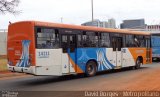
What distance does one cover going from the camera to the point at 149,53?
1137 inches

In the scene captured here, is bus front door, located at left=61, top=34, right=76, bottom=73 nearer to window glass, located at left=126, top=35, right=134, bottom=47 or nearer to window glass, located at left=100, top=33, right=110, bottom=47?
window glass, located at left=100, top=33, right=110, bottom=47

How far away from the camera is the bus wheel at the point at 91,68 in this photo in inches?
835

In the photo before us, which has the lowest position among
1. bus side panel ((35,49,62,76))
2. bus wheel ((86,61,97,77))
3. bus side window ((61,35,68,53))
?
bus wheel ((86,61,97,77))

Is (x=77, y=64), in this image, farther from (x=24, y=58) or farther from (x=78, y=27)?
(x=24, y=58)

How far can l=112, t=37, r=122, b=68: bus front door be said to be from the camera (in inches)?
939

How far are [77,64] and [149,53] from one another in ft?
33.7

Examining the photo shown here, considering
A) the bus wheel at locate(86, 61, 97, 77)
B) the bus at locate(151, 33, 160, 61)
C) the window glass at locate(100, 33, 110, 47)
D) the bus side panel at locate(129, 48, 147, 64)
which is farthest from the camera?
the bus at locate(151, 33, 160, 61)

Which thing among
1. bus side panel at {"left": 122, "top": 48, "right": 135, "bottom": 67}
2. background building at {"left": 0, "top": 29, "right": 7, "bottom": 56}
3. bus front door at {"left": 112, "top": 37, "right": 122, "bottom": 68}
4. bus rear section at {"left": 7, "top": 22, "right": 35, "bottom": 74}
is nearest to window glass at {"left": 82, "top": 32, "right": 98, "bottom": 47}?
bus front door at {"left": 112, "top": 37, "right": 122, "bottom": 68}

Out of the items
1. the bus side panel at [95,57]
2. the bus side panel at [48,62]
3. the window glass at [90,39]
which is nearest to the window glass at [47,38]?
the bus side panel at [48,62]

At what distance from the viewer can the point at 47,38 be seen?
18.2 metres

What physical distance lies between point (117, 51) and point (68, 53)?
5.53m

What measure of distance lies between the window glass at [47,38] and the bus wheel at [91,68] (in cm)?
316

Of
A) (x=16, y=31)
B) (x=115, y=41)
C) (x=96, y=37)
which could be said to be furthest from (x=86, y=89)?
(x=115, y=41)

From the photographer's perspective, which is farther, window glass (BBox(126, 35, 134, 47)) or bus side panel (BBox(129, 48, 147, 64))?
bus side panel (BBox(129, 48, 147, 64))
